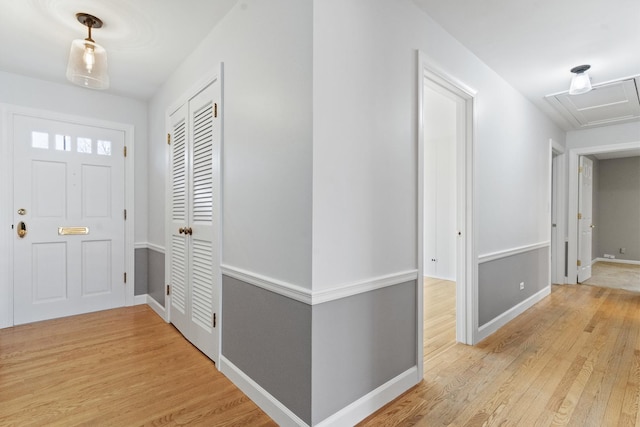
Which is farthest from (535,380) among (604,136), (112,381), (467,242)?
(604,136)

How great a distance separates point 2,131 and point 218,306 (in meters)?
2.79

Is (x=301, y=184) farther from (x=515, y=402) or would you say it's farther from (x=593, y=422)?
(x=593, y=422)

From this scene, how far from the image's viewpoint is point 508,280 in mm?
3143

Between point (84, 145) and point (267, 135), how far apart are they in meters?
2.82

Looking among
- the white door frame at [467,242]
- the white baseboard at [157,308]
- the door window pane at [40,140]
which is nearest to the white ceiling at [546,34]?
the white door frame at [467,242]

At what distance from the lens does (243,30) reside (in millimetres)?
1964

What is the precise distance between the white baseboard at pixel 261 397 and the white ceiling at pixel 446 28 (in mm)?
2363

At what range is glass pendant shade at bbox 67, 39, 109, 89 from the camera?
2.09 meters

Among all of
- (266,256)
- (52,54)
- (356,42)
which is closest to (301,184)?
(266,256)

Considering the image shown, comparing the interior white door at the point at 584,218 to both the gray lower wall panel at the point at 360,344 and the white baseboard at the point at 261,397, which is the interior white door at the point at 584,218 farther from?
the white baseboard at the point at 261,397

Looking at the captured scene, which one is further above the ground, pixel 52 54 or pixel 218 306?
pixel 52 54

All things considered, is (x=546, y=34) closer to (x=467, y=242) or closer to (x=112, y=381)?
(x=467, y=242)

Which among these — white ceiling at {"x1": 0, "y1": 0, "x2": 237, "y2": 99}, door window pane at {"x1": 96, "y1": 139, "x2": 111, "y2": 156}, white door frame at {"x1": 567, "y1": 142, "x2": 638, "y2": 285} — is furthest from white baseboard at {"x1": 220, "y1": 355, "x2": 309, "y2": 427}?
white door frame at {"x1": 567, "y1": 142, "x2": 638, "y2": 285}

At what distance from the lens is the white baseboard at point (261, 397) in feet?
5.14
